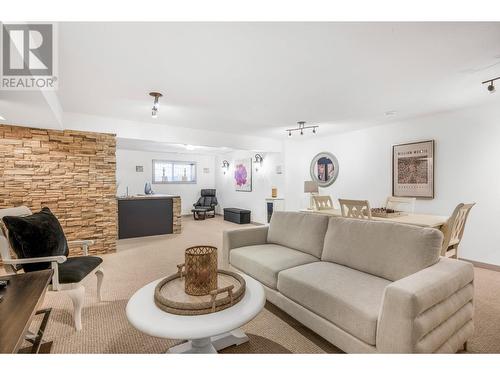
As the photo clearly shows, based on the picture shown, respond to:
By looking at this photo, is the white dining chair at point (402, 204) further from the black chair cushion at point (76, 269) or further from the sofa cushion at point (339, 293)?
the black chair cushion at point (76, 269)

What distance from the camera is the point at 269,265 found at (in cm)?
227

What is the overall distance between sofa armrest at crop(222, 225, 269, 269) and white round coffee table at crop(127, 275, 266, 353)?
1.22 m

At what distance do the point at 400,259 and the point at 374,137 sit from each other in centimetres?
367

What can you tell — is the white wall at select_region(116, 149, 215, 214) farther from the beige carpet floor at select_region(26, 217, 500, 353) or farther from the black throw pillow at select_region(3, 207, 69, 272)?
the black throw pillow at select_region(3, 207, 69, 272)

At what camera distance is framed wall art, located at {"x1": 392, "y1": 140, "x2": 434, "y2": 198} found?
4070 millimetres

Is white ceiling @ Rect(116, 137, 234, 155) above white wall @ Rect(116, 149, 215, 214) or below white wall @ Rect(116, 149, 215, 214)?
above

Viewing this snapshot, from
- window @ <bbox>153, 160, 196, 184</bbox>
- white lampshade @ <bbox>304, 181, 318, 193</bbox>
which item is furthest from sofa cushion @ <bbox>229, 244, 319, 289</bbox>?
window @ <bbox>153, 160, 196, 184</bbox>

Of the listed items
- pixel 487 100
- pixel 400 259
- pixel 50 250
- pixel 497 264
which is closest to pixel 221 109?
pixel 50 250

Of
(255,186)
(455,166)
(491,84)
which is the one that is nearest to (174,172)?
(255,186)

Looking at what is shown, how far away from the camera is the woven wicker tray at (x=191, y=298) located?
137cm

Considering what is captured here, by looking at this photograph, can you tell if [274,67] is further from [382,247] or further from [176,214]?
[176,214]

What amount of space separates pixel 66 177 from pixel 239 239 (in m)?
3.00

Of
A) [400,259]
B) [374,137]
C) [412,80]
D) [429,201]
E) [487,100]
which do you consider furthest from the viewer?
[374,137]
